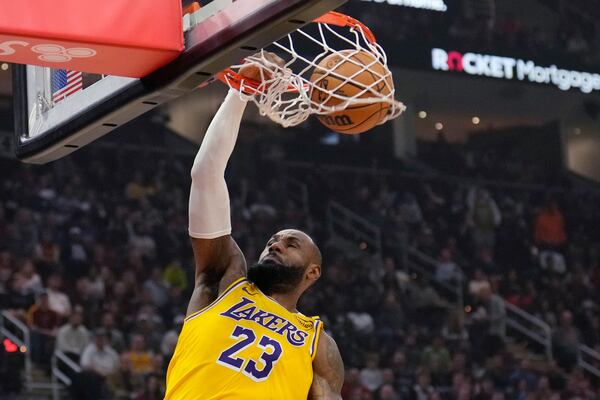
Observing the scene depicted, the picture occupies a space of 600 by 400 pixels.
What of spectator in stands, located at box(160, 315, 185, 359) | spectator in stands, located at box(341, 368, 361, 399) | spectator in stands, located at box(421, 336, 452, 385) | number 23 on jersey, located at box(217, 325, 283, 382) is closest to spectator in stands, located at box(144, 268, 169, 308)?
spectator in stands, located at box(160, 315, 185, 359)

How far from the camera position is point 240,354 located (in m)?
4.20

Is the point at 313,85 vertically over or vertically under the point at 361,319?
over

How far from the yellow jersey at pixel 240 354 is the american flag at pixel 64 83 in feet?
3.16

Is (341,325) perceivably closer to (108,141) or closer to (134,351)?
(134,351)

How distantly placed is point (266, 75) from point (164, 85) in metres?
0.53

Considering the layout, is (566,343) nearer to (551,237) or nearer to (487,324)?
(487,324)

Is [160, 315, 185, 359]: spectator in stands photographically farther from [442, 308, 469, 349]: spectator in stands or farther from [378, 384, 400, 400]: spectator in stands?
A: [442, 308, 469, 349]: spectator in stands

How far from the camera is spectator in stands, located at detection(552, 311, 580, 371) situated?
577 inches

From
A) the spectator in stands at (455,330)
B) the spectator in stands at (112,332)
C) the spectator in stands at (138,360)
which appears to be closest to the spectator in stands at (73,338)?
the spectator in stands at (112,332)

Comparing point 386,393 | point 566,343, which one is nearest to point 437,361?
point 386,393

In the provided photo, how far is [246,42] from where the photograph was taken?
332 cm

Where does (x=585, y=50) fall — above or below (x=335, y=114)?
below

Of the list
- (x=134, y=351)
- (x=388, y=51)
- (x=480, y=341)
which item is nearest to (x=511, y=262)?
(x=480, y=341)

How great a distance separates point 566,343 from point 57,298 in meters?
7.07
